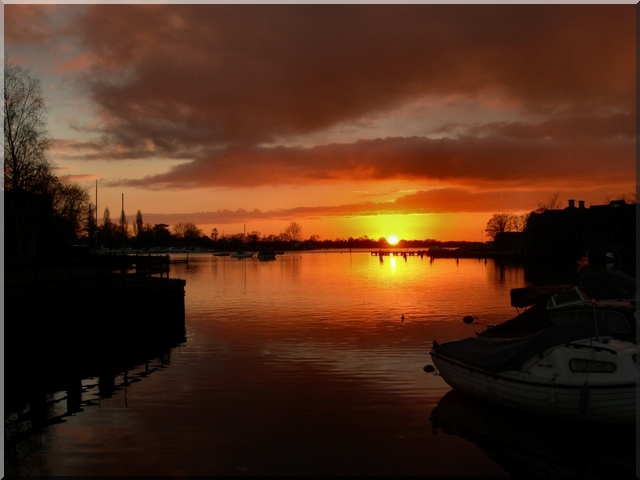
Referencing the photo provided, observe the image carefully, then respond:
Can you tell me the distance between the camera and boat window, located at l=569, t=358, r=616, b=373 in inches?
565

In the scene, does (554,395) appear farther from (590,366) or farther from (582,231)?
(582,231)

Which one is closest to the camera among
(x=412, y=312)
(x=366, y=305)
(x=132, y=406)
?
(x=132, y=406)

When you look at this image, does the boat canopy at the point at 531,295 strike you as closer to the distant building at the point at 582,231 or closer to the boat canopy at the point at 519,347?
the boat canopy at the point at 519,347

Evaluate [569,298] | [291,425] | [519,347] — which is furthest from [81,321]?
[569,298]

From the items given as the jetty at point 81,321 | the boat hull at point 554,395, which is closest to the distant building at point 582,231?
the jetty at point 81,321

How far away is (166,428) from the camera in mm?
15352

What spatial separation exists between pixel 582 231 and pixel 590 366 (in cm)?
10533

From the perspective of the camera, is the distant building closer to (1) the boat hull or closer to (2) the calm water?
(2) the calm water

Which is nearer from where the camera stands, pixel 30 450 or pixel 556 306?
pixel 30 450

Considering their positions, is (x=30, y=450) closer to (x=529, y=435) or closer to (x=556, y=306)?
(x=529, y=435)

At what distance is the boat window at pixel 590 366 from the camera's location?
565 inches

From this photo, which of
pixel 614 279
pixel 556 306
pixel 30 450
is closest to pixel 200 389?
pixel 30 450

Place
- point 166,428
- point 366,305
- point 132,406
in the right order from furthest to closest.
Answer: point 366,305, point 132,406, point 166,428

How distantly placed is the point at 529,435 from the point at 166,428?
32.5 feet
